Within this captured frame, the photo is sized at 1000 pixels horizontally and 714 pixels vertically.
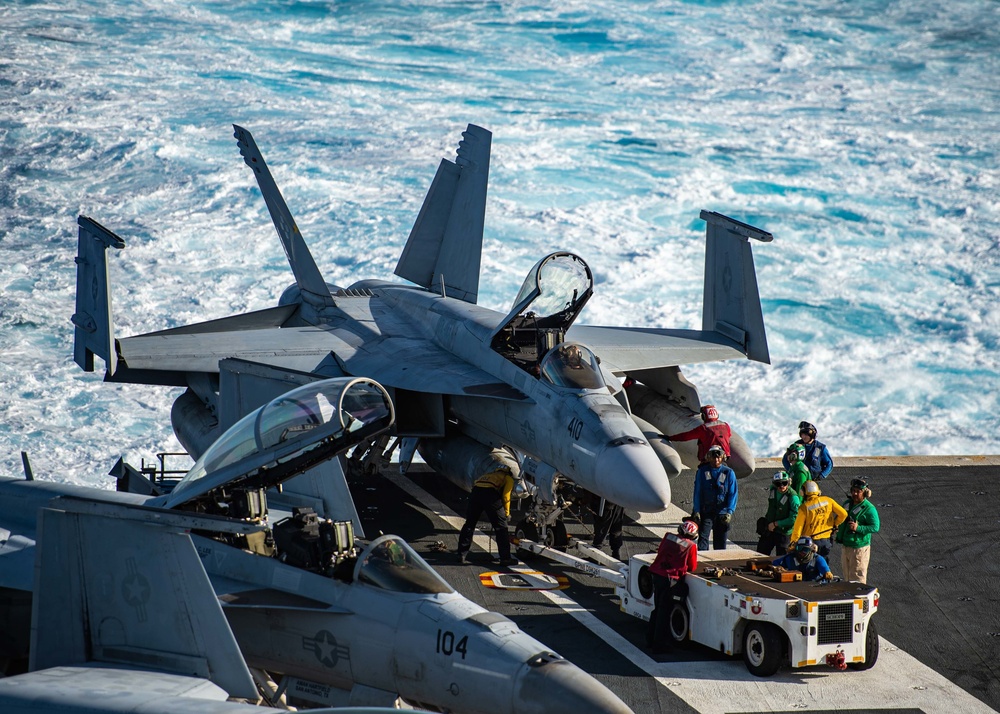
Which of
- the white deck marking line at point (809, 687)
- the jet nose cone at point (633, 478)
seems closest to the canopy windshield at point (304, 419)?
the jet nose cone at point (633, 478)

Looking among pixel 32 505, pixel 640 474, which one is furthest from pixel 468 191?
pixel 32 505

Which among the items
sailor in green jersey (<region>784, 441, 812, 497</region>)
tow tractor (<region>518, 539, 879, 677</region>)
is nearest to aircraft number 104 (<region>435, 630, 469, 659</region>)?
tow tractor (<region>518, 539, 879, 677</region>)

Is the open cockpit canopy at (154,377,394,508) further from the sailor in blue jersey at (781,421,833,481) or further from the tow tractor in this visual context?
the sailor in blue jersey at (781,421,833,481)

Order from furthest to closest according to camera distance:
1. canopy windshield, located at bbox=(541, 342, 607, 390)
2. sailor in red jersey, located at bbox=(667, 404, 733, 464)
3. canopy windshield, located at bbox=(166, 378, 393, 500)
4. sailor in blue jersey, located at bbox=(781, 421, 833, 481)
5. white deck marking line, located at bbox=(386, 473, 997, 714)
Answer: sailor in red jersey, located at bbox=(667, 404, 733, 464) → sailor in blue jersey, located at bbox=(781, 421, 833, 481) → canopy windshield, located at bbox=(541, 342, 607, 390) → white deck marking line, located at bbox=(386, 473, 997, 714) → canopy windshield, located at bbox=(166, 378, 393, 500)

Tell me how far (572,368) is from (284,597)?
491cm

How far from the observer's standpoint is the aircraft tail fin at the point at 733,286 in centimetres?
1434

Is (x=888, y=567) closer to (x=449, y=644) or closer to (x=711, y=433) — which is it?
(x=711, y=433)

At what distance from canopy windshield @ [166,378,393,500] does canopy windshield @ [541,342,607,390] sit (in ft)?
13.7

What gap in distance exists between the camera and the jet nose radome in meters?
5.19

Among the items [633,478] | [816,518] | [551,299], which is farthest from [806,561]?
[551,299]

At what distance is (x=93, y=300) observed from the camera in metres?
12.0

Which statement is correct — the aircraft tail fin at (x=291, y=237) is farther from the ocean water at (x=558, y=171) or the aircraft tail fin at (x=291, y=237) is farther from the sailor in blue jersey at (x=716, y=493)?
the sailor in blue jersey at (x=716, y=493)

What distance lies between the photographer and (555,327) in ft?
37.4

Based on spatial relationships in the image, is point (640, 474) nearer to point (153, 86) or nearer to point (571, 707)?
point (571, 707)
